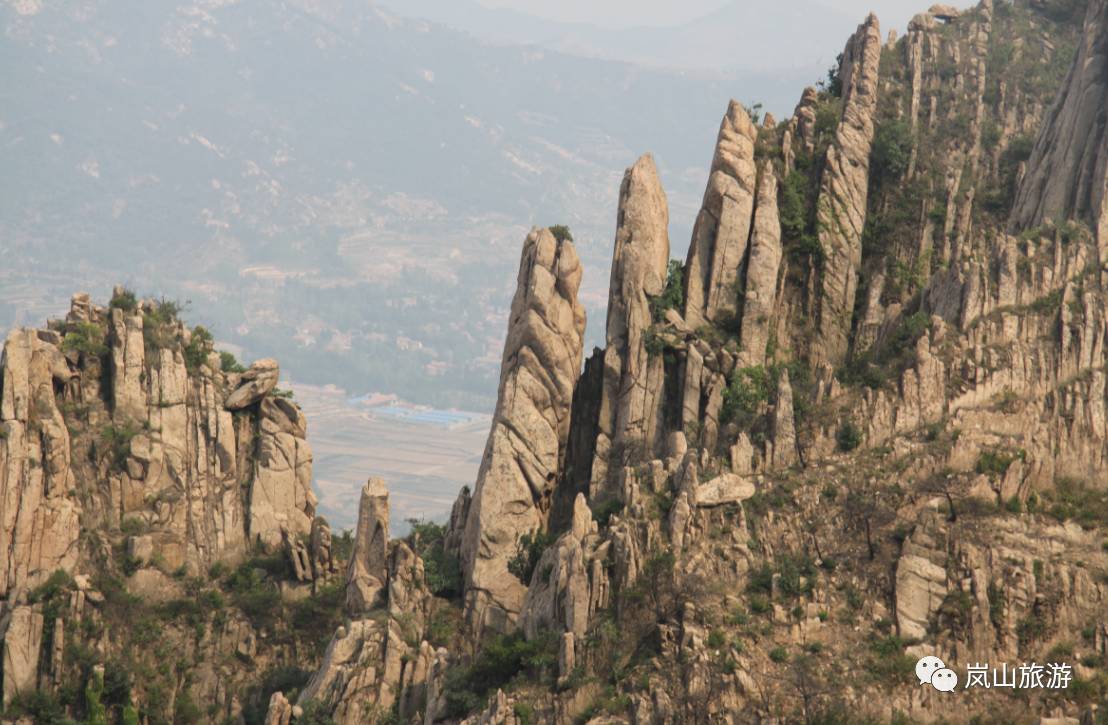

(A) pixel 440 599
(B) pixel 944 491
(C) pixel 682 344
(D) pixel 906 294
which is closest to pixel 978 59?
(D) pixel 906 294

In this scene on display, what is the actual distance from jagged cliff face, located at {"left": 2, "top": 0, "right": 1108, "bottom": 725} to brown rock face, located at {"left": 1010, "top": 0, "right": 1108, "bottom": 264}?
0.20m

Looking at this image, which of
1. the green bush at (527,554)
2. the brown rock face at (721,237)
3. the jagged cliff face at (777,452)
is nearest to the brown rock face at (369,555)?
the jagged cliff face at (777,452)

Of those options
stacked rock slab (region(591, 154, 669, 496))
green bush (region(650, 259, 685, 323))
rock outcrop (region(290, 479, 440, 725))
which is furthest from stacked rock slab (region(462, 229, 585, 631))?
green bush (region(650, 259, 685, 323))

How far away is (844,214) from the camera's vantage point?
263 ft

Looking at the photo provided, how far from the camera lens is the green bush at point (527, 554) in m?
73.8

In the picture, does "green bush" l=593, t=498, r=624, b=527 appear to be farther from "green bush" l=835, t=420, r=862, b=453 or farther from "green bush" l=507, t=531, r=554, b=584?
"green bush" l=835, t=420, r=862, b=453

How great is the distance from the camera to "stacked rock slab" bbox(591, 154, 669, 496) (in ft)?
248

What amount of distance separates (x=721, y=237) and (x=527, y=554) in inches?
631

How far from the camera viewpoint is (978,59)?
88062 millimetres

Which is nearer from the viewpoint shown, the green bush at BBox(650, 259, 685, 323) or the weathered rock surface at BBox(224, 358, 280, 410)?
the green bush at BBox(650, 259, 685, 323)

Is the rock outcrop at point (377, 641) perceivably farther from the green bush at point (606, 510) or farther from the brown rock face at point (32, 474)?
the brown rock face at point (32, 474)

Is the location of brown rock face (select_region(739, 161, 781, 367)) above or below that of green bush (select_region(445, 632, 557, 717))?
above

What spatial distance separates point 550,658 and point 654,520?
643 centimetres

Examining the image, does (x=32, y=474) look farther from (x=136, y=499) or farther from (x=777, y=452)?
(x=777, y=452)
